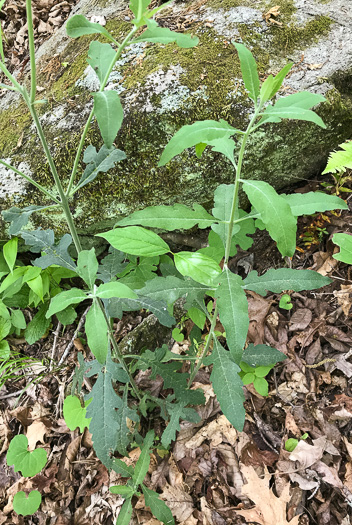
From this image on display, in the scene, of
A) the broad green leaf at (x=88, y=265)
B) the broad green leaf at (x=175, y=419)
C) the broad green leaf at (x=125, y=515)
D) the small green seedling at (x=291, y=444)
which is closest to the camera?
the broad green leaf at (x=88, y=265)

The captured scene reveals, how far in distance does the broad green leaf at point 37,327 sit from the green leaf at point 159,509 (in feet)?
5.33

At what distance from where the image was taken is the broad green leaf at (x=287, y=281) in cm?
147

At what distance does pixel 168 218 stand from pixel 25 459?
204 centimetres

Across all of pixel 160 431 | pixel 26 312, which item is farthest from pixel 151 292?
pixel 26 312

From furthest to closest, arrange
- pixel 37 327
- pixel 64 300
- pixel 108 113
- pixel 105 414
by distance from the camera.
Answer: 1. pixel 37 327
2. pixel 105 414
3. pixel 64 300
4. pixel 108 113

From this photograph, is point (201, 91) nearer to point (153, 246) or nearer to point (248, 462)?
point (153, 246)

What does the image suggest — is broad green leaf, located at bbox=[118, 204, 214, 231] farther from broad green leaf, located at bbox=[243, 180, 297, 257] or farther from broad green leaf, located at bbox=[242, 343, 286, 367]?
broad green leaf, located at bbox=[242, 343, 286, 367]

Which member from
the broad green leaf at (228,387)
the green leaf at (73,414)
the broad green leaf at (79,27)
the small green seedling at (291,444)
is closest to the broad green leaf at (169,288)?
the broad green leaf at (228,387)

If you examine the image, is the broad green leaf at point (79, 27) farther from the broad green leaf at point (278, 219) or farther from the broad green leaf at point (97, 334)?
the broad green leaf at point (97, 334)

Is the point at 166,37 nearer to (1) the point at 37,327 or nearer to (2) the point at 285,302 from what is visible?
(2) the point at 285,302

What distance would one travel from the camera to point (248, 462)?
215 centimetres

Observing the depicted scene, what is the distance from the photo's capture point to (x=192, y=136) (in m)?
1.09

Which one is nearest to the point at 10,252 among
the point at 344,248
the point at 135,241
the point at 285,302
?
the point at 135,241

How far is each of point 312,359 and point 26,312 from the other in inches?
102
